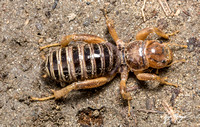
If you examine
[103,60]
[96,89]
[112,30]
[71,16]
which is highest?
[71,16]

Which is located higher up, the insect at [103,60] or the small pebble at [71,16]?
the small pebble at [71,16]

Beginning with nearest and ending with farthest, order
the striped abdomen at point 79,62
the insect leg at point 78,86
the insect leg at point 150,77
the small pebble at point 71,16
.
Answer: the striped abdomen at point 79,62 < the insect leg at point 78,86 < the insect leg at point 150,77 < the small pebble at point 71,16

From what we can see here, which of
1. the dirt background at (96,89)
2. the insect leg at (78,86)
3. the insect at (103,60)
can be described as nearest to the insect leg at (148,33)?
the insect at (103,60)

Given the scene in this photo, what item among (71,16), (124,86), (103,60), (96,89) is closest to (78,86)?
(96,89)

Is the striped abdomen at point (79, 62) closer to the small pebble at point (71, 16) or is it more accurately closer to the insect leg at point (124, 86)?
the insect leg at point (124, 86)

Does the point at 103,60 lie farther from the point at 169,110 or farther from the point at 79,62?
the point at 169,110

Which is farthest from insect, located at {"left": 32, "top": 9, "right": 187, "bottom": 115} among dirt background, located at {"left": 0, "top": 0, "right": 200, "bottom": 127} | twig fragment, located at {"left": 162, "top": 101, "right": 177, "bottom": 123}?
twig fragment, located at {"left": 162, "top": 101, "right": 177, "bottom": 123}

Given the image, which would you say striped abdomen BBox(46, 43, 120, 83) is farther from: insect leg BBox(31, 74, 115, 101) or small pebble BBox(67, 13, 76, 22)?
small pebble BBox(67, 13, 76, 22)
